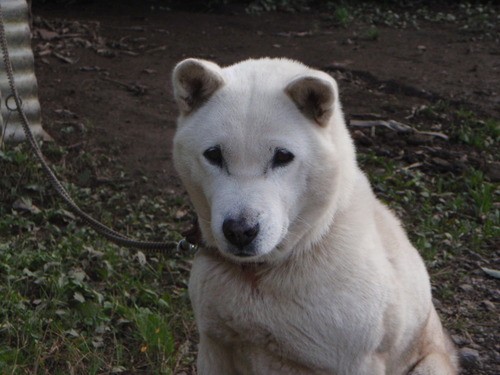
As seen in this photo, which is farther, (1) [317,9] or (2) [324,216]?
(1) [317,9]

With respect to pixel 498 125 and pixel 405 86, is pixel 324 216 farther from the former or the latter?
pixel 405 86

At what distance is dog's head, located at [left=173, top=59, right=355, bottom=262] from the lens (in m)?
2.80

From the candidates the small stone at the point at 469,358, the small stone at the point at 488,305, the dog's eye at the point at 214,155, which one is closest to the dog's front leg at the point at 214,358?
the dog's eye at the point at 214,155

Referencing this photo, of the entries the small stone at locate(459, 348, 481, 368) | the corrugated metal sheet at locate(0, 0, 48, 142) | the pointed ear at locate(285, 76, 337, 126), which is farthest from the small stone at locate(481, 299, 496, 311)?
the corrugated metal sheet at locate(0, 0, 48, 142)

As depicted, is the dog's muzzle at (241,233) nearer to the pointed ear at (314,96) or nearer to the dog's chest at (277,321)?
the dog's chest at (277,321)

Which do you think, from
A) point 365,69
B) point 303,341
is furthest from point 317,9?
point 303,341

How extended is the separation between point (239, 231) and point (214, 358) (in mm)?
726

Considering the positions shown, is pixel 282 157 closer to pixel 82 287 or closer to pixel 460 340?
pixel 82 287

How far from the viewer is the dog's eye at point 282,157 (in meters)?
2.87

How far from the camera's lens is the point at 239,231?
2.75 m

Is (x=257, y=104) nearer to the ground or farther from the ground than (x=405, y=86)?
farther from the ground

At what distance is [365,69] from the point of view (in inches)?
318

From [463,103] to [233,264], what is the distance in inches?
181

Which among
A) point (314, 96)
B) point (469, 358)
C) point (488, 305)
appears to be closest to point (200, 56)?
point (488, 305)
